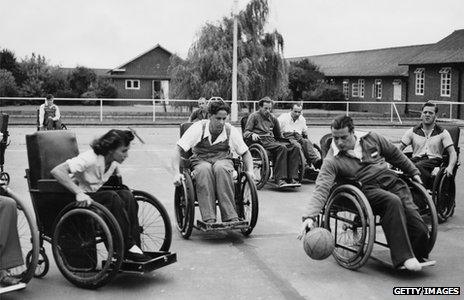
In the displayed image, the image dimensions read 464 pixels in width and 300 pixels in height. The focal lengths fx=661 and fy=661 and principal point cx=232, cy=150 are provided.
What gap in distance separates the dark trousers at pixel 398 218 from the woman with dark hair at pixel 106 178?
2007 millimetres

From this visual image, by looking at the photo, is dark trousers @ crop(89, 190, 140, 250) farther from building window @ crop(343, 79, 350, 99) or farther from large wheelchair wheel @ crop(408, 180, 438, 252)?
building window @ crop(343, 79, 350, 99)

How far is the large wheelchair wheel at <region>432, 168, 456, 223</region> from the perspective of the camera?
7921 millimetres

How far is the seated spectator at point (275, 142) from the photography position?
34.2 feet

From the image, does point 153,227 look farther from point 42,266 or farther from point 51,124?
point 51,124

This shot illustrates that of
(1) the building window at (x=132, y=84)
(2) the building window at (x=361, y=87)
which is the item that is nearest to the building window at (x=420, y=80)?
(2) the building window at (x=361, y=87)

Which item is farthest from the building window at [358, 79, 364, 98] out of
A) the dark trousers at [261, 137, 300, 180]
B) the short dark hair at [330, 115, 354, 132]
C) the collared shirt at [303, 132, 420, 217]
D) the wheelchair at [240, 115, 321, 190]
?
the short dark hair at [330, 115, 354, 132]

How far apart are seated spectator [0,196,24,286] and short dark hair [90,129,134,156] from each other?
2.81ft

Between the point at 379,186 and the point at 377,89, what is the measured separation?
4559 centimetres

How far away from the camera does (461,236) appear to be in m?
7.28

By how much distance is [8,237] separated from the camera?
15.5 feet

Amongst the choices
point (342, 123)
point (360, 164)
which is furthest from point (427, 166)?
point (342, 123)

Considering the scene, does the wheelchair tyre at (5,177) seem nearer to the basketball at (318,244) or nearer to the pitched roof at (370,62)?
the basketball at (318,244)

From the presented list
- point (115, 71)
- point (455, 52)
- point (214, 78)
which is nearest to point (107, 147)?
point (214, 78)

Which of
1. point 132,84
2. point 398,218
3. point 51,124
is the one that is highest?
point 132,84
